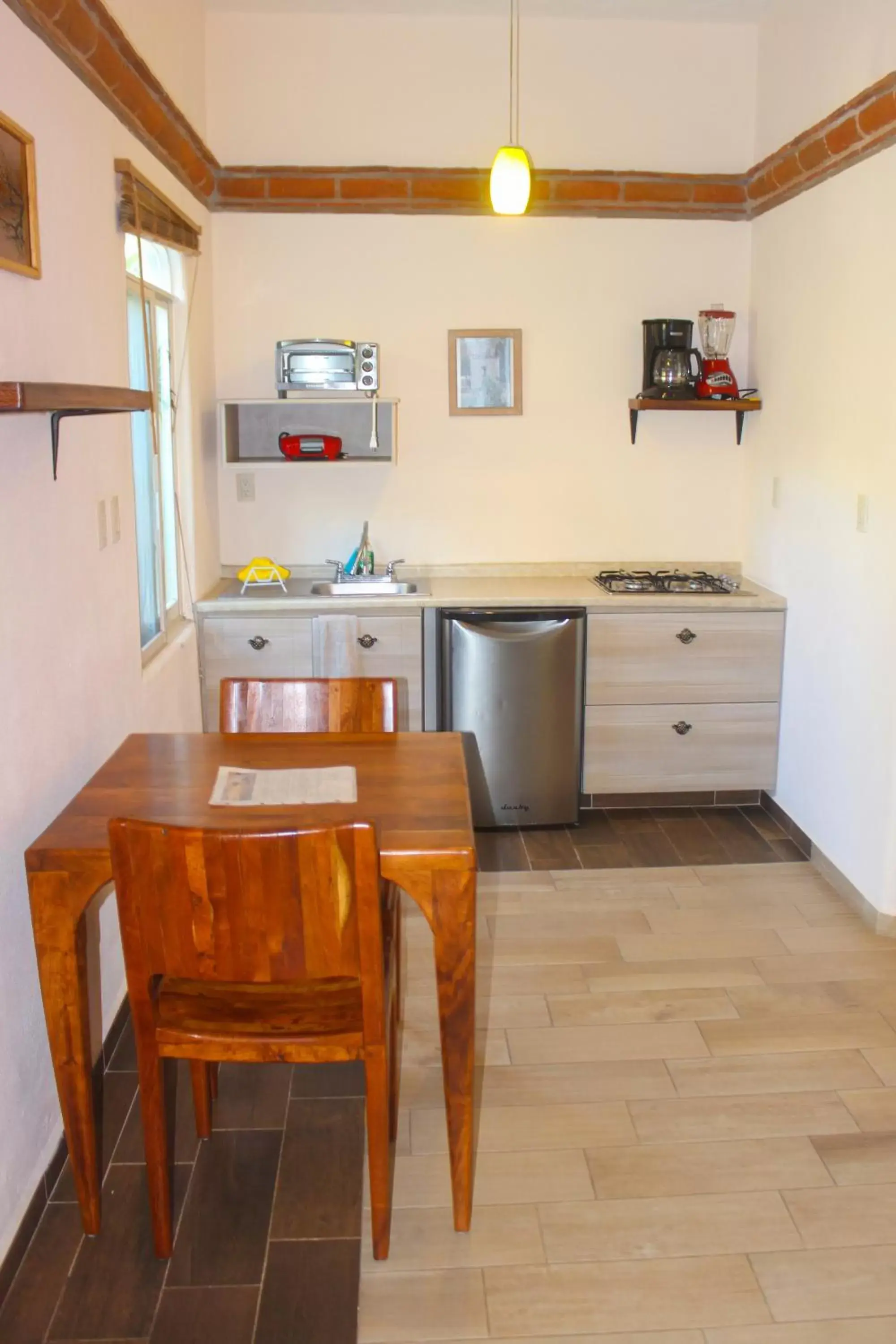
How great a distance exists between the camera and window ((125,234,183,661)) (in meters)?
3.41

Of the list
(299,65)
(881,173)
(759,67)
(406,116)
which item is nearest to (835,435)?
(881,173)

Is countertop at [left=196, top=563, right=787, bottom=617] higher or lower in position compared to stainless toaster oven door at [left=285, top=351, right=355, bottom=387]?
lower

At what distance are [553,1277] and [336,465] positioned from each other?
3151mm

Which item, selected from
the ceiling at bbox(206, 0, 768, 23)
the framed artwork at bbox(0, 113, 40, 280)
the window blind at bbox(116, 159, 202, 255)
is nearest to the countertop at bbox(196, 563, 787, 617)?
the window blind at bbox(116, 159, 202, 255)

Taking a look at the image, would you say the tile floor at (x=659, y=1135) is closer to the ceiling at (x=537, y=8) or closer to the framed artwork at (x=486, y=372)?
the framed artwork at (x=486, y=372)

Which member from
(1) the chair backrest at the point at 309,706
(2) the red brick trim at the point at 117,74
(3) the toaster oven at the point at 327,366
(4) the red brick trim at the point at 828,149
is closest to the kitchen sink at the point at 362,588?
(3) the toaster oven at the point at 327,366

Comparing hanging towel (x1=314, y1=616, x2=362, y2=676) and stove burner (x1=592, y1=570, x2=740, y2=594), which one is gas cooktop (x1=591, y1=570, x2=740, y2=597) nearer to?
stove burner (x1=592, y1=570, x2=740, y2=594)

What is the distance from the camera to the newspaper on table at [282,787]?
7.23ft

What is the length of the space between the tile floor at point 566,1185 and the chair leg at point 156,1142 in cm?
6

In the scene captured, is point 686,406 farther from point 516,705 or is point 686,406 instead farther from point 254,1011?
point 254,1011

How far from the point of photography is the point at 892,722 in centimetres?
331

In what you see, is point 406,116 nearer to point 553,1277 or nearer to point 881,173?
point 881,173

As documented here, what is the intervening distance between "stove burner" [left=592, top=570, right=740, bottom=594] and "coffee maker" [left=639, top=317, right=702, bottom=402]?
683mm

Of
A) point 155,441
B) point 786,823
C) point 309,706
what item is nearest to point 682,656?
point 786,823
